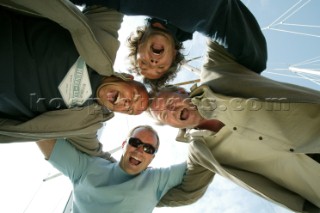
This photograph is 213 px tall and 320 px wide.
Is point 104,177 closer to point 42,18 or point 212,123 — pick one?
point 212,123

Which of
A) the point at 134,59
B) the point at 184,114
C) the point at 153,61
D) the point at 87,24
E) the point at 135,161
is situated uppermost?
the point at 87,24

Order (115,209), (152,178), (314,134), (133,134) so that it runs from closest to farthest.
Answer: (314,134) → (115,209) → (152,178) → (133,134)

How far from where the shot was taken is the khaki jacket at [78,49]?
64.9 inches

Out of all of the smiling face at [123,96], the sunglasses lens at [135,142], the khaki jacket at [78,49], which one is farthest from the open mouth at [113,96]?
the sunglasses lens at [135,142]

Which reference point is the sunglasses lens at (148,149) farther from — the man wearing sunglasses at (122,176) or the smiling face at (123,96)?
the smiling face at (123,96)

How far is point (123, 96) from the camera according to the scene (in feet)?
7.36

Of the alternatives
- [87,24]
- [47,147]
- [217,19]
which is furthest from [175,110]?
[47,147]

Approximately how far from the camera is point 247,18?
2.14m

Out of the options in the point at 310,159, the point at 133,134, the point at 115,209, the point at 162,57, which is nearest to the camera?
the point at 310,159

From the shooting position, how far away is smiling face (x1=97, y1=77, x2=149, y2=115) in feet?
7.01

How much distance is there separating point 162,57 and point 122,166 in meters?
1.19

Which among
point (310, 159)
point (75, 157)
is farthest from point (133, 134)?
point (310, 159)

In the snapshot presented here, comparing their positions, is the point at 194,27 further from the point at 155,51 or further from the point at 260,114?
the point at 260,114

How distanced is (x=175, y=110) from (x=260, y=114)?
33.6 inches
